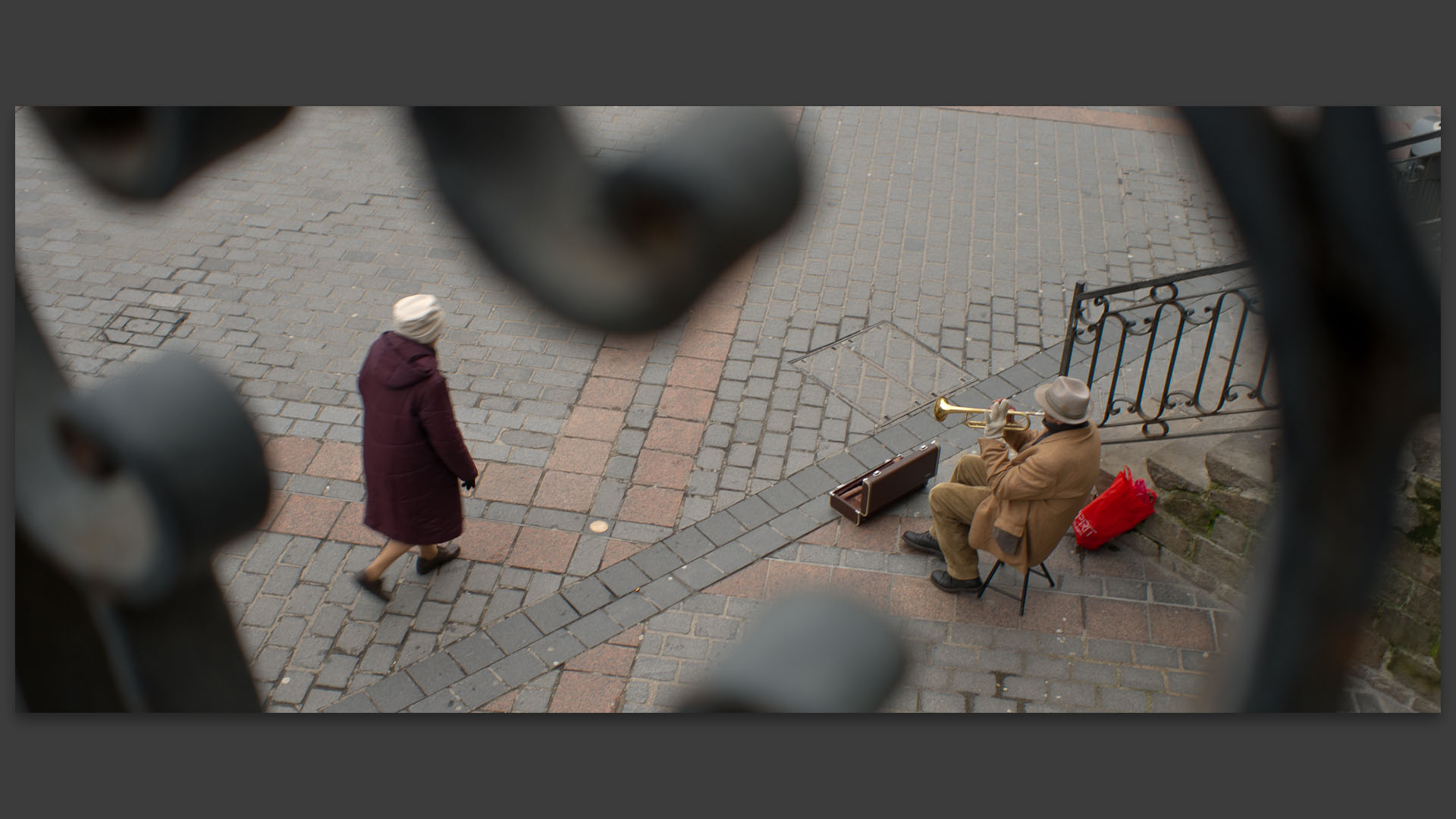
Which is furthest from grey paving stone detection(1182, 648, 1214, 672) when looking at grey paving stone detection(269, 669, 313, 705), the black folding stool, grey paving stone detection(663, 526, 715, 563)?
grey paving stone detection(269, 669, 313, 705)

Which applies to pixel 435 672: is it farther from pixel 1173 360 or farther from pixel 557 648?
pixel 1173 360

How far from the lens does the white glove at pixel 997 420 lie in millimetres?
5727

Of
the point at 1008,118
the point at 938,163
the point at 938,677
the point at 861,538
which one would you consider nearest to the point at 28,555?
the point at 938,677

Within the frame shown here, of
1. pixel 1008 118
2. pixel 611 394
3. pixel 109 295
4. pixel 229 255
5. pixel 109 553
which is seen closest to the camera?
pixel 109 553

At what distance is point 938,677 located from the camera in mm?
5820

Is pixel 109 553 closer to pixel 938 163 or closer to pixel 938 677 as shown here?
pixel 938 677

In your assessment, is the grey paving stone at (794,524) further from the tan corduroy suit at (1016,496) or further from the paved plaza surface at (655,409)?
the tan corduroy suit at (1016,496)

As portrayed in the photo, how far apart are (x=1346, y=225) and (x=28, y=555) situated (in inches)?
36.8

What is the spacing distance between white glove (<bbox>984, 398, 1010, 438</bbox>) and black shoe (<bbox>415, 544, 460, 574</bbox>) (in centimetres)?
292

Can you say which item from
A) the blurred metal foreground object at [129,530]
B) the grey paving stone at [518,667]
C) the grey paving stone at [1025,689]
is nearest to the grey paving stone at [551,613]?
the grey paving stone at [518,667]

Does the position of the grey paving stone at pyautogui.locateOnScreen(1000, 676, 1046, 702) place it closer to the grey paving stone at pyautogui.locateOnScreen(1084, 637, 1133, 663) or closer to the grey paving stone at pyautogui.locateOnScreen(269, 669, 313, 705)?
the grey paving stone at pyautogui.locateOnScreen(1084, 637, 1133, 663)

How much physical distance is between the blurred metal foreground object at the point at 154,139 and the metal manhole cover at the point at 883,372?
6.83 meters

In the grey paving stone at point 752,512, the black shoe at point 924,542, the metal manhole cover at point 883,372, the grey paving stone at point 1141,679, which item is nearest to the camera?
the grey paving stone at point 1141,679

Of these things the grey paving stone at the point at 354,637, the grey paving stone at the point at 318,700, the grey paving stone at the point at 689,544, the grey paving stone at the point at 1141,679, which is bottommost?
the grey paving stone at the point at 318,700
